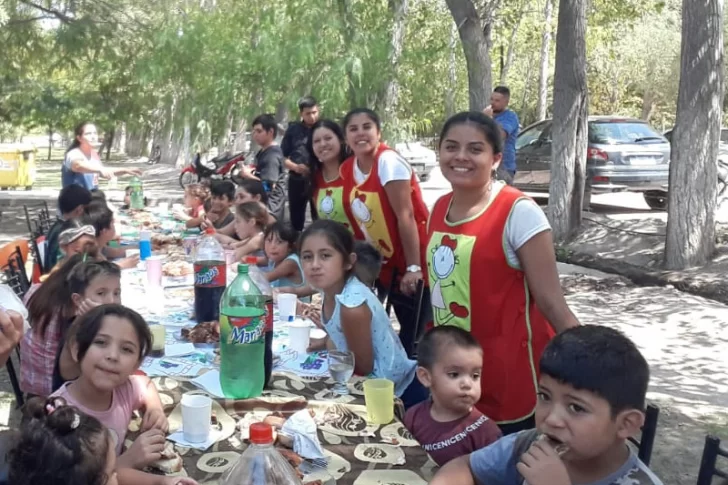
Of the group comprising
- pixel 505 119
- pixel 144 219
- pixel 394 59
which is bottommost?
pixel 144 219

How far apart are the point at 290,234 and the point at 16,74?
864cm

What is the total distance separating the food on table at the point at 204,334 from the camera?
3.07 m

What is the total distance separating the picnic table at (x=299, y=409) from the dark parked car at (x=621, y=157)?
10.3 metres

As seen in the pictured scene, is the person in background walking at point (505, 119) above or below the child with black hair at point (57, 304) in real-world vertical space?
above

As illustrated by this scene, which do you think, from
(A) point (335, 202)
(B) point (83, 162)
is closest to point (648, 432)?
(A) point (335, 202)

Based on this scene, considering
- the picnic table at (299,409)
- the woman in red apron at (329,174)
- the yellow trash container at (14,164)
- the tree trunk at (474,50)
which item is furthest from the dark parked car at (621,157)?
the yellow trash container at (14,164)

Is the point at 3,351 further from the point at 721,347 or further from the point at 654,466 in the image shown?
the point at 721,347

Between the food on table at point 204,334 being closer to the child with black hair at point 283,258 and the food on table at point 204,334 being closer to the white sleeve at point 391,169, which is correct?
the white sleeve at point 391,169

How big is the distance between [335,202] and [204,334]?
60.6 inches

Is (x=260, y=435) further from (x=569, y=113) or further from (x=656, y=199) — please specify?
(x=656, y=199)

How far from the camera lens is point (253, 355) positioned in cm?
239

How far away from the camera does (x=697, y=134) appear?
7863mm

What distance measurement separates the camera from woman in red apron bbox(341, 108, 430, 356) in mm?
3977

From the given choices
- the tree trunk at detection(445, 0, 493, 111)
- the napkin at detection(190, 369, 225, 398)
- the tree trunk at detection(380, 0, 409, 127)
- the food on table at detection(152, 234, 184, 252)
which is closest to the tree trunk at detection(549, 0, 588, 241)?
the tree trunk at detection(445, 0, 493, 111)
